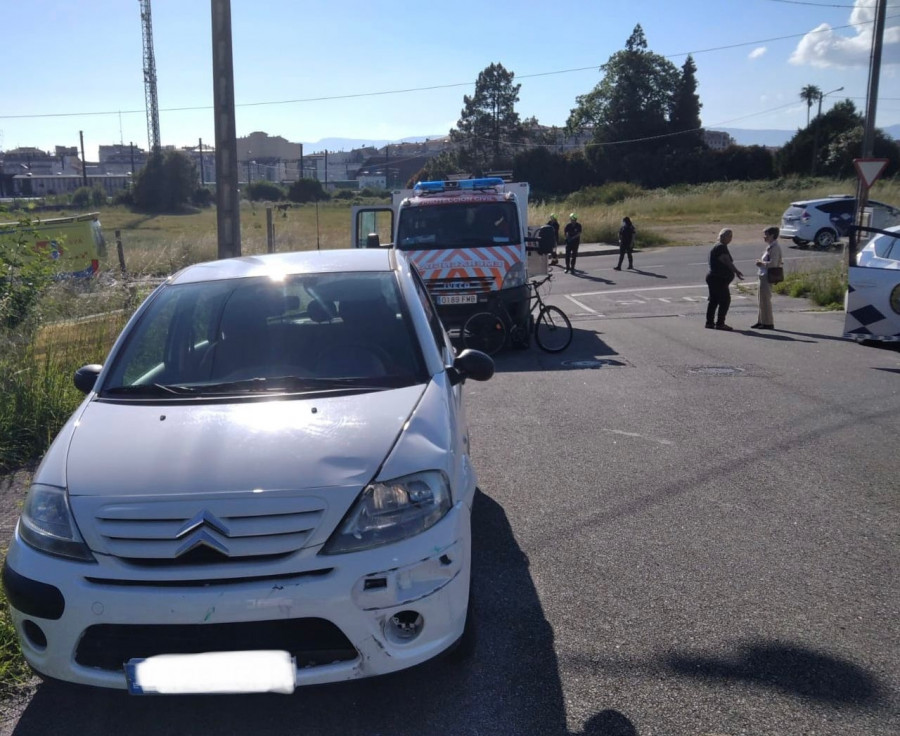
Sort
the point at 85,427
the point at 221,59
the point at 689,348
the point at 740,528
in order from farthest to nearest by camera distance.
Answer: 1. the point at 689,348
2. the point at 221,59
3. the point at 740,528
4. the point at 85,427

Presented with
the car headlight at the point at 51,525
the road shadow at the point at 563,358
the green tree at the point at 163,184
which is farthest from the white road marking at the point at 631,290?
the green tree at the point at 163,184

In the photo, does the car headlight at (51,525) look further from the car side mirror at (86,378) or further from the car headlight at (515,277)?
the car headlight at (515,277)

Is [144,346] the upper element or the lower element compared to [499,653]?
→ upper

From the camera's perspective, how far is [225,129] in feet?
35.1

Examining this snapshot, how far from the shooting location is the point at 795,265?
2517 centimetres

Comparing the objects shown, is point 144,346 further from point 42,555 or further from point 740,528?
point 740,528

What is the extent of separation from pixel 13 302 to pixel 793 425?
728 centimetres

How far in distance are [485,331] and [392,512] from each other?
940cm

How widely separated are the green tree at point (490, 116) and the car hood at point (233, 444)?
264ft

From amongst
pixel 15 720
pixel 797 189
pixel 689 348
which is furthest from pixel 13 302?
pixel 797 189

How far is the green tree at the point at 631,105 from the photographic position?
79438 mm

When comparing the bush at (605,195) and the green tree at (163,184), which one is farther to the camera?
the green tree at (163,184)

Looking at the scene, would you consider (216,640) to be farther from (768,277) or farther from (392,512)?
(768,277)

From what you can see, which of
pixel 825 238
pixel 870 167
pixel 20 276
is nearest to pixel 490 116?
pixel 825 238
